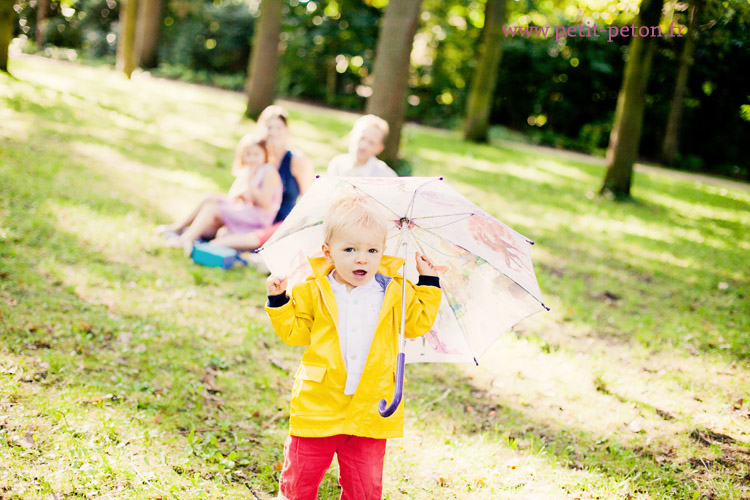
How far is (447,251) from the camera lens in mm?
2746

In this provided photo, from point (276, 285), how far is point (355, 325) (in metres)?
0.38

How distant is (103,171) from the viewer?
833 cm

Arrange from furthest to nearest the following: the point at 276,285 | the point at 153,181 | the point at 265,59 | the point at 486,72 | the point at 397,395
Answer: the point at 486,72 < the point at 265,59 < the point at 153,181 < the point at 276,285 < the point at 397,395

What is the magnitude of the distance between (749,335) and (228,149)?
9340 millimetres

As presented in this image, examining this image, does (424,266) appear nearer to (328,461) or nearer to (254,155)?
(328,461)

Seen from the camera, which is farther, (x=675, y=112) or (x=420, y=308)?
(x=675, y=112)

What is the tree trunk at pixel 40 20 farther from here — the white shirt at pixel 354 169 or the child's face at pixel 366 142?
the child's face at pixel 366 142

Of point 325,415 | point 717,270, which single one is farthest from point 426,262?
point 717,270

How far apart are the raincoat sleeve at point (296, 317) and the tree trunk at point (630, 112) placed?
1035 cm

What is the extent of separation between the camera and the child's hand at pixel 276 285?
2.41m

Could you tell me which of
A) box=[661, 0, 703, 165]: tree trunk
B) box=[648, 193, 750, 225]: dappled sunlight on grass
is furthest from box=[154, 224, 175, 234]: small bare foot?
box=[661, 0, 703, 165]: tree trunk

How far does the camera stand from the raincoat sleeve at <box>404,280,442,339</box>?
263 cm

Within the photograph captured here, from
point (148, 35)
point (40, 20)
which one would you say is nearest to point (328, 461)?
point (148, 35)

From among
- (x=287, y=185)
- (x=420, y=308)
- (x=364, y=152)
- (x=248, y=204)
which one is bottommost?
(x=248, y=204)
